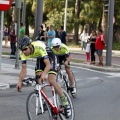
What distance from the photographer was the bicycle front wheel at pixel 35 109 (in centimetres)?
692

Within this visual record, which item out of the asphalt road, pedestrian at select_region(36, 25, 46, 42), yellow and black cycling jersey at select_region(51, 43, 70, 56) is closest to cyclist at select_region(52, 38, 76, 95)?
yellow and black cycling jersey at select_region(51, 43, 70, 56)

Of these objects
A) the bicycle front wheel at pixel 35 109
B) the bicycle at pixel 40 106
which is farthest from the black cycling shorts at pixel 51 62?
the bicycle front wheel at pixel 35 109

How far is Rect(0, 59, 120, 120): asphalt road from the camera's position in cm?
834

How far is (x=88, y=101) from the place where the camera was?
10125mm

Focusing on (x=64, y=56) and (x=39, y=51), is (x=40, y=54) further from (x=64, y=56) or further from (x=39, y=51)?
(x=64, y=56)

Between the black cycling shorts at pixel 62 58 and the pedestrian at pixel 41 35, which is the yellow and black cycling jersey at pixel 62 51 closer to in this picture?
the black cycling shorts at pixel 62 58

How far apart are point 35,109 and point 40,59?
0.89 metres

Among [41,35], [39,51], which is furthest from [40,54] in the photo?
[41,35]

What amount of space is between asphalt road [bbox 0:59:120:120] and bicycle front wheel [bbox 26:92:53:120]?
100 cm

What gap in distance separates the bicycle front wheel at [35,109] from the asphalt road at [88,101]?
39.2 inches

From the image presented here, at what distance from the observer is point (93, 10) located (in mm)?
45719

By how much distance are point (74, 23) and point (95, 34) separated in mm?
23396

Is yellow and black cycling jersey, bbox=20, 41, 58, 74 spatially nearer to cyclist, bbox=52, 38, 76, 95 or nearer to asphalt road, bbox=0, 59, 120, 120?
asphalt road, bbox=0, 59, 120, 120

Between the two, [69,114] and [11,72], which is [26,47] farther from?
[11,72]
